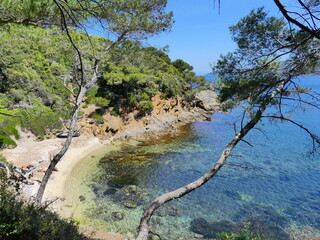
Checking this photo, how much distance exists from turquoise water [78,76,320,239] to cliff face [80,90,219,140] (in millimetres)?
3410

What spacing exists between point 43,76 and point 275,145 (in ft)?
98.1

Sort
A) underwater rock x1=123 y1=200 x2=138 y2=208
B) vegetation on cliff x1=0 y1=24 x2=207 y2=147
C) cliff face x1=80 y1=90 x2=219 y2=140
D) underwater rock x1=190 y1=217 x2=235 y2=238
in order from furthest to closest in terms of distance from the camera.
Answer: cliff face x1=80 y1=90 x2=219 y2=140
underwater rock x1=123 y1=200 x2=138 y2=208
vegetation on cliff x1=0 y1=24 x2=207 y2=147
underwater rock x1=190 y1=217 x2=235 y2=238

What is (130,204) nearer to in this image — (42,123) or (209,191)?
(209,191)

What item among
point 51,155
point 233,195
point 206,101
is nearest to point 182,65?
point 206,101

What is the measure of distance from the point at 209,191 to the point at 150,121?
16300 mm

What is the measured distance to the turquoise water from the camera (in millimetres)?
11602

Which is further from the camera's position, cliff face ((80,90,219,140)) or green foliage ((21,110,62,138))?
cliff face ((80,90,219,140))

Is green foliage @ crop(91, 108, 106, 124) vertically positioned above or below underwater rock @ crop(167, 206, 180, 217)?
above

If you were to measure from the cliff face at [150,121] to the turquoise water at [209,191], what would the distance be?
341cm

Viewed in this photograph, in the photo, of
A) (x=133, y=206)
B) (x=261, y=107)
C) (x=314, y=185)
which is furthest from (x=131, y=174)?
(x=314, y=185)

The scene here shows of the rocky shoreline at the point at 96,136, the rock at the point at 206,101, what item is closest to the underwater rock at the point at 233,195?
the rocky shoreline at the point at 96,136

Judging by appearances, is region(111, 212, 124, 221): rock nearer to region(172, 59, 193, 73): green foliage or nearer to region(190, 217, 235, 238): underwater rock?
region(190, 217, 235, 238): underwater rock

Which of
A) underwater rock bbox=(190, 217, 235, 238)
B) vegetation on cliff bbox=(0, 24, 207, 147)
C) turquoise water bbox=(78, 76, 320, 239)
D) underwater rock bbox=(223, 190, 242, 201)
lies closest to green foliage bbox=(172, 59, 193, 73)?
vegetation on cliff bbox=(0, 24, 207, 147)

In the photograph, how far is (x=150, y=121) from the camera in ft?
97.9
